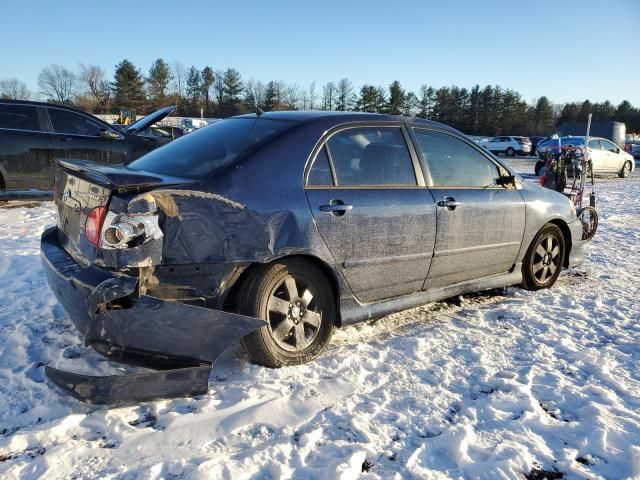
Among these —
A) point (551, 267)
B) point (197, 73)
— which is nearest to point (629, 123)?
point (197, 73)

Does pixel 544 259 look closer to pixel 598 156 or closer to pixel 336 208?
pixel 336 208

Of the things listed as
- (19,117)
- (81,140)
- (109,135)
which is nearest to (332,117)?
(109,135)

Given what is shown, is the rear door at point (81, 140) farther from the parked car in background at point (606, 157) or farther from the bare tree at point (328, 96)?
the bare tree at point (328, 96)

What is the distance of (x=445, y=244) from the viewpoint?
148 inches

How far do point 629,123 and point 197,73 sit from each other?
200ft

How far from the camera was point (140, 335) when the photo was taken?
2520 mm

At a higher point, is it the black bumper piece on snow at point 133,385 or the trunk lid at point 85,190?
the trunk lid at point 85,190

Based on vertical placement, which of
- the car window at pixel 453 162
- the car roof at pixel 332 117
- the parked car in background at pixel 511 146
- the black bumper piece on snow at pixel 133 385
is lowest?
the black bumper piece on snow at pixel 133 385

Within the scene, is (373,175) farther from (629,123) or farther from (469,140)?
(629,123)

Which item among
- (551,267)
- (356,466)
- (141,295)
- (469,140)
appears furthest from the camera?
(551,267)

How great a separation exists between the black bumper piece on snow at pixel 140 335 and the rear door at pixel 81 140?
5936 mm

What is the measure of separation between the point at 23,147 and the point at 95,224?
6.18m

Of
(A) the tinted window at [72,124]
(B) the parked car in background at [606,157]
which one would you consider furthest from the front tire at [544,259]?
(B) the parked car in background at [606,157]

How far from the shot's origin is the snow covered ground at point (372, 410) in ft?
7.26
